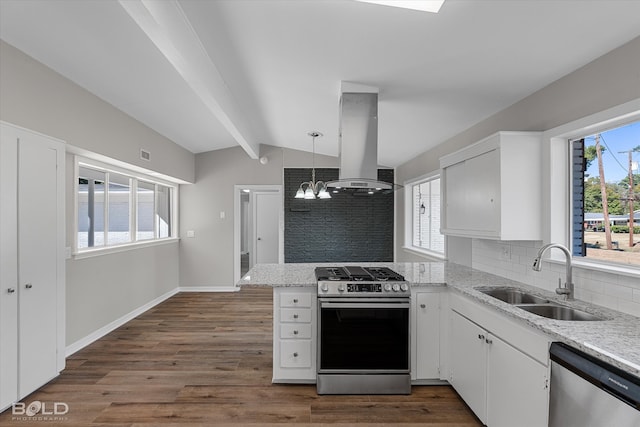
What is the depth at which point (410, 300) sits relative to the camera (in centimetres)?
258

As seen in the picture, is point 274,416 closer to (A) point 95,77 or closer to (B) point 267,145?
(A) point 95,77

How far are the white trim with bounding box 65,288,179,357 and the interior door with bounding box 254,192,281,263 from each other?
2.77 metres

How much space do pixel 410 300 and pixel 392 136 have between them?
248cm

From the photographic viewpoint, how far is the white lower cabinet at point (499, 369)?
161cm

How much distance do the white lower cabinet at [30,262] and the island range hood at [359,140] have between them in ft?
7.63

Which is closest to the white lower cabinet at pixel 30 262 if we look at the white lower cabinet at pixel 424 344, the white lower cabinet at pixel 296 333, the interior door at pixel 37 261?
the interior door at pixel 37 261

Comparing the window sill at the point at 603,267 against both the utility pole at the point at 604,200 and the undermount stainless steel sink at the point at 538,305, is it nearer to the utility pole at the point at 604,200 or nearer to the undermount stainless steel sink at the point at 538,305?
the utility pole at the point at 604,200

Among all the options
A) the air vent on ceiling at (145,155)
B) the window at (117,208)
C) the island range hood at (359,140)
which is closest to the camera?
the island range hood at (359,140)

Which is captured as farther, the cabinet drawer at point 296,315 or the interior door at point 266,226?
the interior door at point 266,226

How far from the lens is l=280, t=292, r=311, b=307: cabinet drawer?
266 cm

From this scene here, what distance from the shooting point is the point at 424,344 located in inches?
104

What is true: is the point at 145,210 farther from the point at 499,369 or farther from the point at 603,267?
the point at 603,267

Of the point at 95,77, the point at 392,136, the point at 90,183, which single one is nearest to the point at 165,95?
the point at 95,77

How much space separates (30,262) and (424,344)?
3.12 meters
